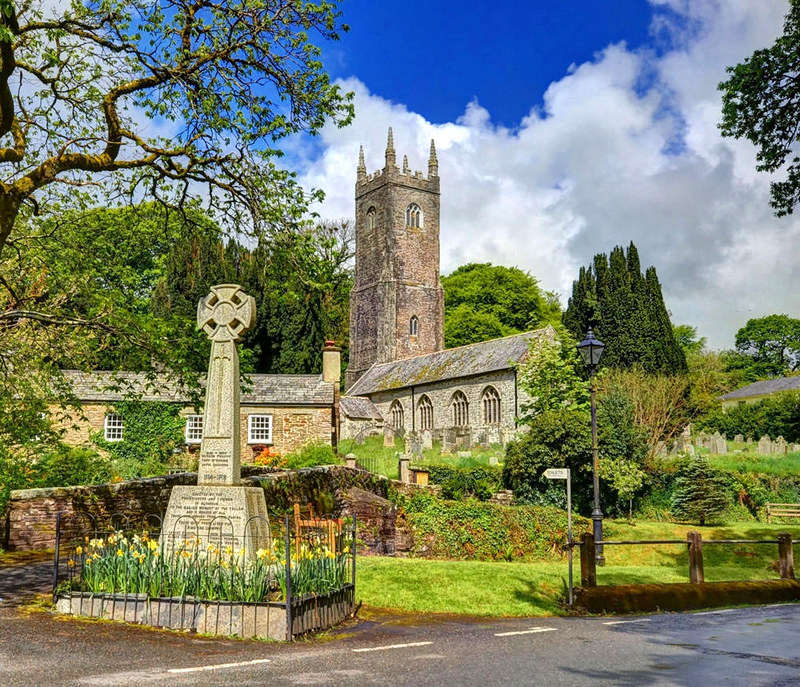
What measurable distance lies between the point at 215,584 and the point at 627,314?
147 ft

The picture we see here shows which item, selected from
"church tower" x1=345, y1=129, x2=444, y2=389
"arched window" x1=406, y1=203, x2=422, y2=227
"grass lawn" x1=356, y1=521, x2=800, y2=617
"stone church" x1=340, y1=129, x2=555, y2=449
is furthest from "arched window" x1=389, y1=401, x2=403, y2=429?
"grass lawn" x1=356, y1=521, x2=800, y2=617

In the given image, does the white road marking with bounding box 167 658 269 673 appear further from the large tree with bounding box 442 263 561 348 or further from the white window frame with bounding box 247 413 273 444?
the large tree with bounding box 442 263 561 348

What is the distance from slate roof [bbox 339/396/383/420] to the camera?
164 ft

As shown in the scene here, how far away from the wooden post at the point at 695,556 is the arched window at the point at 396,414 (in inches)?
1519

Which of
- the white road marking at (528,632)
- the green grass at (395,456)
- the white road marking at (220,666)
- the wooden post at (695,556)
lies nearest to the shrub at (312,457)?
the green grass at (395,456)

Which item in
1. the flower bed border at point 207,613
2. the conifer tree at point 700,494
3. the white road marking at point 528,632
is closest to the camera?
the flower bed border at point 207,613

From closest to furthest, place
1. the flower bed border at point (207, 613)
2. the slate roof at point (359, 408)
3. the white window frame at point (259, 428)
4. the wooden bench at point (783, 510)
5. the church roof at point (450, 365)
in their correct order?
the flower bed border at point (207, 613) → the wooden bench at point (783, 510) → the white window frame at point (259, 428) → the church roof at point (450, 365) → the slate roof at point (359, 408)

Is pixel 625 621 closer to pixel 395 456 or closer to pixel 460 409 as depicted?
pixel 395 456

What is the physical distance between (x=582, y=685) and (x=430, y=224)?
6136 cm

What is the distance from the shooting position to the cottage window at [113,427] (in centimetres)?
3189

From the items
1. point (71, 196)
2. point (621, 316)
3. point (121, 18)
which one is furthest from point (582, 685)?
point (621, 316)

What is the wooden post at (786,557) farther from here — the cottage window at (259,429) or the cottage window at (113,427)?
the cottage window at (113,427)

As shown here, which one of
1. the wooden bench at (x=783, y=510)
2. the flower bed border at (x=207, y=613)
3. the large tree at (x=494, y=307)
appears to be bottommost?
the flower bed border at (x=207, y=613)

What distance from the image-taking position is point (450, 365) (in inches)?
1935
